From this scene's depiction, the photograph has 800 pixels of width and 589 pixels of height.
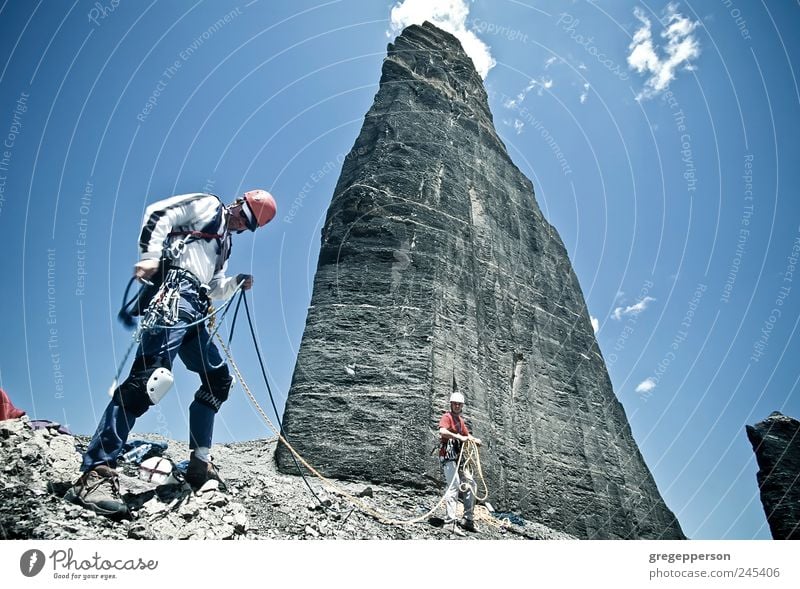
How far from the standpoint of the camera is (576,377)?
12891 mm

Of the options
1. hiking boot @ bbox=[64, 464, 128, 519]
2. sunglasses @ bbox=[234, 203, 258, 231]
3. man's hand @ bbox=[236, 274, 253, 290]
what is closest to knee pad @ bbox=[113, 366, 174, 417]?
hiking boot @ bbox=[64, 464, 128, 519]

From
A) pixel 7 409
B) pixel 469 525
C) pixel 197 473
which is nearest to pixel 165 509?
pixel 197 473

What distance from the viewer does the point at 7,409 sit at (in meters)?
5.06

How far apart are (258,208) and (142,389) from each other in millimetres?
1816

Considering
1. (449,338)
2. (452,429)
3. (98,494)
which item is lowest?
(98,494)

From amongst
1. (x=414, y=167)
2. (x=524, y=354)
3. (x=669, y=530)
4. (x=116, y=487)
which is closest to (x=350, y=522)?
(x=116, y=487)

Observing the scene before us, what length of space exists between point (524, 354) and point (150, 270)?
8980mm

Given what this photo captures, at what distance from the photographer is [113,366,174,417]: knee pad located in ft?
13.1

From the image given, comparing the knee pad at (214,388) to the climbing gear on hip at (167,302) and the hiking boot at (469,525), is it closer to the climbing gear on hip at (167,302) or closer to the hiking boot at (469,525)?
the climbing gear on hip at (167,302)

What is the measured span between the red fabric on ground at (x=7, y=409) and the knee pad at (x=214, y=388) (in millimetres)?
1876

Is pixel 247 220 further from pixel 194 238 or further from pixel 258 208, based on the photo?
pixel 194 238

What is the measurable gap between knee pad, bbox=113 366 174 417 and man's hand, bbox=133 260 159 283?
0.66m
